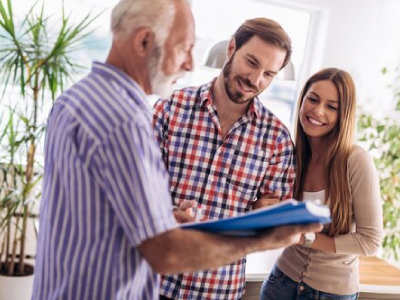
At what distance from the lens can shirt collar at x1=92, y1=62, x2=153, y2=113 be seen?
114 centimetres

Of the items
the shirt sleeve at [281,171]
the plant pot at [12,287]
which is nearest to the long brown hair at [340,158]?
the shirt sleeve at [281,171]

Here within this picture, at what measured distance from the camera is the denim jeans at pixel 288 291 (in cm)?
200

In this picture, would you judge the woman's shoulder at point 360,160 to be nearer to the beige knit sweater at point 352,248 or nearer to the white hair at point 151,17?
the beige knit sweater at point 352,248

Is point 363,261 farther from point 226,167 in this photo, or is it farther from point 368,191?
point 226,167

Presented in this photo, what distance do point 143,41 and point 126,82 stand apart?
87mm

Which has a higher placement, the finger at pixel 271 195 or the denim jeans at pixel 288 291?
the finger at pixel 271 195

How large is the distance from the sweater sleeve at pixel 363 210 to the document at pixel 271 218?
2.84 ft

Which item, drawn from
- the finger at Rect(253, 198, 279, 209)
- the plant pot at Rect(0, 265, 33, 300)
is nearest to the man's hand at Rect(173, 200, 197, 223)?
the finger at Rect(253, 198, 279, 209)

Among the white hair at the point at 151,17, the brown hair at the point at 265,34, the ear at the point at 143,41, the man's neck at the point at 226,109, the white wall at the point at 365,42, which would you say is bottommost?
the man's neck at the point at 226,109

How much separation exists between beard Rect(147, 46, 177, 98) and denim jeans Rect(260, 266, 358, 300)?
41.5 inches

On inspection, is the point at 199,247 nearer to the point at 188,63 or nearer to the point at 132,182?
the point at 132,182

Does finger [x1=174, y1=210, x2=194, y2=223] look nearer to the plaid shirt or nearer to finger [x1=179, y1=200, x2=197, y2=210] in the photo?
finger [x1=179, y1=200, x2=197, y2=210]

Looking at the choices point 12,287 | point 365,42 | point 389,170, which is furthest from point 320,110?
point 365,42

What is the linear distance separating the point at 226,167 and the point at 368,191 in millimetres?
487
